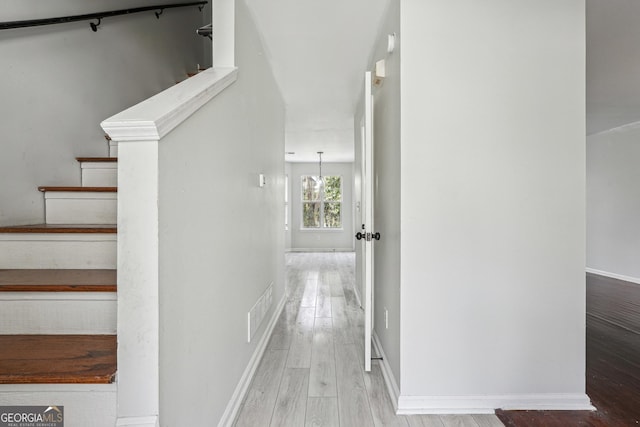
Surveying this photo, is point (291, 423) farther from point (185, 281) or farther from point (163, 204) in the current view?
point (163, 204)

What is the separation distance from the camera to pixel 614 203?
5.21 meters

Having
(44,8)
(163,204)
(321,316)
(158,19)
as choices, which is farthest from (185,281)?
(158,19)

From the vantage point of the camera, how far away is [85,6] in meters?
2.00

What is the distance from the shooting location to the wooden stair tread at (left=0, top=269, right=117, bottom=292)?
1126 mm

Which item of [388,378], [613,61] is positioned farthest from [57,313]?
[613,61]

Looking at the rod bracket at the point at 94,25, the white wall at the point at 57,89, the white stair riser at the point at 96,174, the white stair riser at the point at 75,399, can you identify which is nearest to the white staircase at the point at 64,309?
the white stair riser at the point at 75,399

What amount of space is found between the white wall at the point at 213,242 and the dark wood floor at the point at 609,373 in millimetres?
1532

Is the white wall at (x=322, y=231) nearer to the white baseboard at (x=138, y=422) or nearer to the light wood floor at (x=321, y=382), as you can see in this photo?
the light wood floor at (x=321, y=382)

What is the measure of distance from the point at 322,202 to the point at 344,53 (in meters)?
6.46

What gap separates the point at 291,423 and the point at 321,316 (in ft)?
5.54

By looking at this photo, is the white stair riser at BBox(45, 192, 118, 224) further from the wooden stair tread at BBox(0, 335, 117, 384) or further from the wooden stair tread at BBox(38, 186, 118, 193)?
the wooden stair tread at BBox(0, 335, 117, 384)

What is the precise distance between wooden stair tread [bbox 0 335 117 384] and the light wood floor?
935mm

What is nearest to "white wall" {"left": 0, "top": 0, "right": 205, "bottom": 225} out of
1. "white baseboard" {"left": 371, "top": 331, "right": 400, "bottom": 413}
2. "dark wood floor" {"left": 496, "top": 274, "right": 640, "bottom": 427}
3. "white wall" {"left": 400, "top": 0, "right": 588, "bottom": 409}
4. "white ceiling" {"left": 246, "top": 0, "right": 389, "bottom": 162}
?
"white ceiling" {"left": 246, "top": 0, "right": 389, "bottom": 162}

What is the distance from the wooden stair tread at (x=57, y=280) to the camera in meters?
1.13
